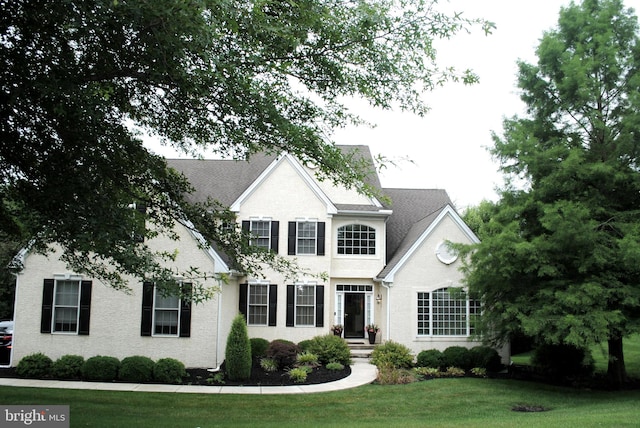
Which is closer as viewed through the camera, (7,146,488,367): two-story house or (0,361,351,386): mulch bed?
(0,361,351,386): mulch bed

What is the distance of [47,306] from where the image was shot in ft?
57.1

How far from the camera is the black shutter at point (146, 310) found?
1727 centimetres

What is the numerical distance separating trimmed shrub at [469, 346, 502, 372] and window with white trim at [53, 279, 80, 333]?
1370cm

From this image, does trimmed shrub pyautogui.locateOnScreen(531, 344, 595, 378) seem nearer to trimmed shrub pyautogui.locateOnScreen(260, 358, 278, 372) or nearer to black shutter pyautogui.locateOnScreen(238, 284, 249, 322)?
trimmed shrub pyautogui.locateOnScreen(260, 358, 278, 372)

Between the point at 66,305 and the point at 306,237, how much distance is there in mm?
9181

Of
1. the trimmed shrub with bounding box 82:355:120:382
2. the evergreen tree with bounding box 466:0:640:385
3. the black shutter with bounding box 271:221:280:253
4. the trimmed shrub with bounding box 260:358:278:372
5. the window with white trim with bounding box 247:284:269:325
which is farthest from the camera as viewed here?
the black shutter with bounding box 271:221:280:253

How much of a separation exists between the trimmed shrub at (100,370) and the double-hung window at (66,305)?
162 centimetres

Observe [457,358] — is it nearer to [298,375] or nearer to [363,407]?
[298,375]

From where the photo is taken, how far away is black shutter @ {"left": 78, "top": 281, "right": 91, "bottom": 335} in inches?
677

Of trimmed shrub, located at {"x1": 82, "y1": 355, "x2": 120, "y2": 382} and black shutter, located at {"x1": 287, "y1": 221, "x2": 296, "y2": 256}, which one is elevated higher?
black shutter, located at {"x1": 287, "y1": 221, "x2": 296, "y2": 256}

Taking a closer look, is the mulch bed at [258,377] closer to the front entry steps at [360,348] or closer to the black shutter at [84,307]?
the black shutter at [84,307]

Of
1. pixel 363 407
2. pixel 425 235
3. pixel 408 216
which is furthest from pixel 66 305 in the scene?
pixel 408 216

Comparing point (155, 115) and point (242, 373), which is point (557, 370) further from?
point (155, 115)

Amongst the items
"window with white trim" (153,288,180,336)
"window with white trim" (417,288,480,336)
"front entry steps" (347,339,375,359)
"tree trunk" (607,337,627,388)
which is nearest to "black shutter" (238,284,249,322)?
"window with white trim" (153,288,180,336)
